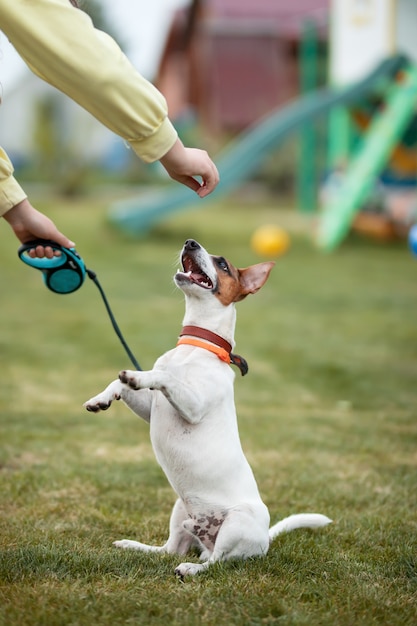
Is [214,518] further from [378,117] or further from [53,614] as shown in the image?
[378,117]

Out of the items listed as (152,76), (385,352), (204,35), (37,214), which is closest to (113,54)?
(37,214)

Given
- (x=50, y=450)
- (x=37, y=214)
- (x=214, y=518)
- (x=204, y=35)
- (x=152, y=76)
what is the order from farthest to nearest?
1. (x=152, y=76)
2. (x=204, y=35)
3. (x=50, y=450)
4. (x=214, y=518)
5. (x=37, y=214)

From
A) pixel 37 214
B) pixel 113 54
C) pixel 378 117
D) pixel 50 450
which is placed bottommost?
pixel 378 117

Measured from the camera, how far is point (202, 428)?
291cm

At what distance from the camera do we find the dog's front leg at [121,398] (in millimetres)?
2766

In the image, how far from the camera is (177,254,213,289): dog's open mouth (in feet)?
Answer: 9.92

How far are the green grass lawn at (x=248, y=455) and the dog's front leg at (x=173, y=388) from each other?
533mm

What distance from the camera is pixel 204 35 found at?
26.7 meters

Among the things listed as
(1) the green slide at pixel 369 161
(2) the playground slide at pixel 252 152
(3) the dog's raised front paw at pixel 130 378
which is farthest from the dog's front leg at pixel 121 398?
(2) the playground slide at pixel 252 152

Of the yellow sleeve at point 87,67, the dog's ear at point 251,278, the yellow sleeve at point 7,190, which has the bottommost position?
the dog's ear at point 251,278

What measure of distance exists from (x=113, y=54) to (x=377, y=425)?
3.46 meters

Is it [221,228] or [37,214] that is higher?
[37,214]

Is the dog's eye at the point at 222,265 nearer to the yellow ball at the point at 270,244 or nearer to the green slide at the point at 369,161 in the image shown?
the yellow ball at the point at 270,244

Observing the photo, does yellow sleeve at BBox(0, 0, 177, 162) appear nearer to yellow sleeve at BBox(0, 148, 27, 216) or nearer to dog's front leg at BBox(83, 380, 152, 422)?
yellow sleeve at BBox(0, 148, 27, 216)
